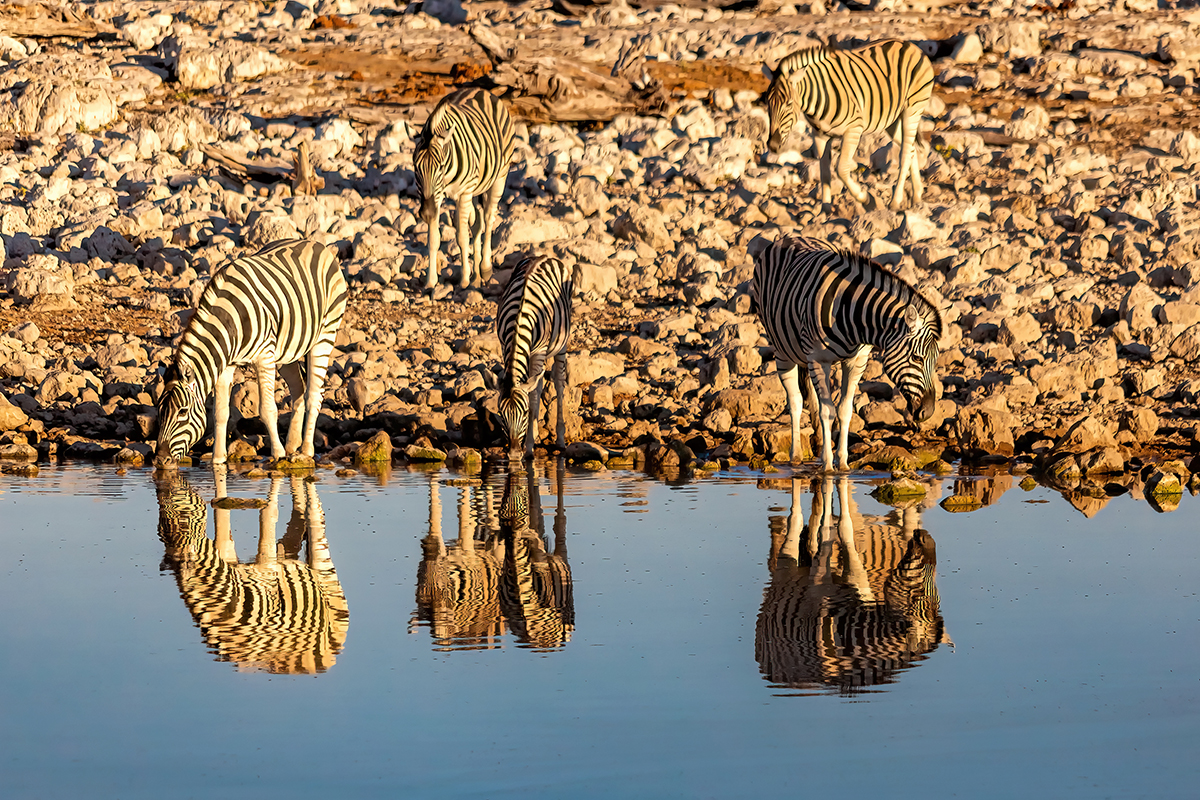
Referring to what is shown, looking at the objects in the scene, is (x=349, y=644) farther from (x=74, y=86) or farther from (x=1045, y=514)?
(x=74, y=86)

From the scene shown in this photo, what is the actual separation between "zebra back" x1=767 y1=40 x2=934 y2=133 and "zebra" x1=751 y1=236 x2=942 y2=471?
666 centimetres

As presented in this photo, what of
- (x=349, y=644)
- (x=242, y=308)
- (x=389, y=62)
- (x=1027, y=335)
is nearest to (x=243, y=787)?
(x=349, y=644)

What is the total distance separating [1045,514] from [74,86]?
16.6 meters

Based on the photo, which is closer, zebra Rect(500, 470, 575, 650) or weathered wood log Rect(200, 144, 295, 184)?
zebra Rect(500, 470, 575, 650)

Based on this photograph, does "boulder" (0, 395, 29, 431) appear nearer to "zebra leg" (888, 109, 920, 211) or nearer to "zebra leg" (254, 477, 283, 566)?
"zebra leg" (254, 477, 283, 566)

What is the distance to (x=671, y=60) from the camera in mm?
24469

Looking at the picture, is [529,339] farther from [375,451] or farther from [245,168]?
[245,168]

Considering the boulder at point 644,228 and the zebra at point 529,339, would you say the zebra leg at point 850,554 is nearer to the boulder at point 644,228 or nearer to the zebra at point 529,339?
the zebra at point 529,339

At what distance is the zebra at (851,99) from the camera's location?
60.4 ft

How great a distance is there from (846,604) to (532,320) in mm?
5939

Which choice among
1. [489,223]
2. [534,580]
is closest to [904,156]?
[489,223]

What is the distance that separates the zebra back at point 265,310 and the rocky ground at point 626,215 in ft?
3.53

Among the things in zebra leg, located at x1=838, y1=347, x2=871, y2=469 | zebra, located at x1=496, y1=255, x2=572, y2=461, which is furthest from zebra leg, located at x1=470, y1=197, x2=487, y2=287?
zebra leg, located at x1=838, y1=347, x2=871, y2=469

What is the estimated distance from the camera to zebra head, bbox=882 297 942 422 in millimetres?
11305
